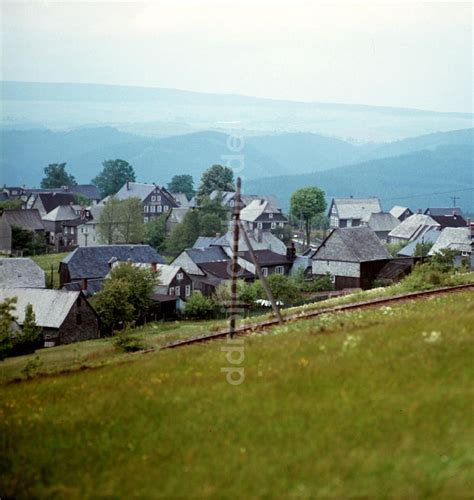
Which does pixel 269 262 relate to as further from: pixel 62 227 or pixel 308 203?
pixel 308 203

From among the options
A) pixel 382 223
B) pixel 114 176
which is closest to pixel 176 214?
pixel 382 223

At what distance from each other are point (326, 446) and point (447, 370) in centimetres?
312

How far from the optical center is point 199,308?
54031 millimetres

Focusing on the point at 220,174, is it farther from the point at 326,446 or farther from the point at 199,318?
the point at 326,446

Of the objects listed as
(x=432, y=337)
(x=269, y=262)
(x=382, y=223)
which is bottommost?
(x=269, y=262)

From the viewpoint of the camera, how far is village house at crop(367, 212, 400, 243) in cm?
10419

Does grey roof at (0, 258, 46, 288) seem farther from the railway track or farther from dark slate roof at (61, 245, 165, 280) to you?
the railway track

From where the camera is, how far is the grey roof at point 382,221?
343ft

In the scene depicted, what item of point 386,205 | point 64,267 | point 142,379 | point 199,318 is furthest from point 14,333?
point 386,205

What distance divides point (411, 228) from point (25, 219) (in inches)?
1713

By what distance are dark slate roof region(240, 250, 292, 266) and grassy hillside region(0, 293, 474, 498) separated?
55.2 metres

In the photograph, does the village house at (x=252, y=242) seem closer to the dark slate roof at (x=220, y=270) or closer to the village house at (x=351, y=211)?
the dark slate roof at (x=220, y=270)

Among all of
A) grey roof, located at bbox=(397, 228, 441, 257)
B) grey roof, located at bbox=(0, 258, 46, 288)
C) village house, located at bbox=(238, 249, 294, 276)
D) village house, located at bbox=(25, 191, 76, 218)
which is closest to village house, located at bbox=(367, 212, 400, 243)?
grey roof, located at bbox=(397, 228, 441, 257)

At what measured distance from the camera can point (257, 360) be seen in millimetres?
15242
